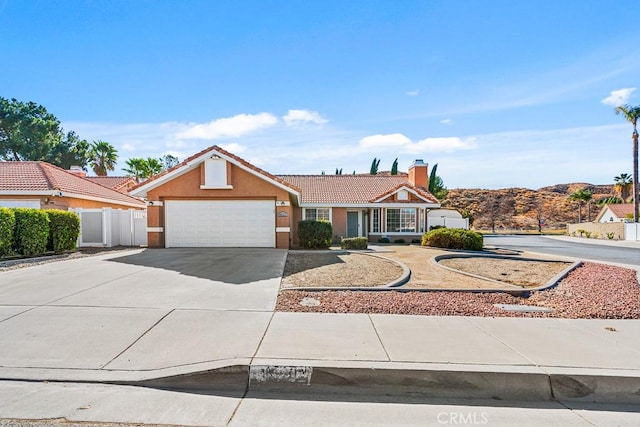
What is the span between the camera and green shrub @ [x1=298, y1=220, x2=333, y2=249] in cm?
1772

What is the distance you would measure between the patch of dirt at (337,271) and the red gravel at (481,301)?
96cm

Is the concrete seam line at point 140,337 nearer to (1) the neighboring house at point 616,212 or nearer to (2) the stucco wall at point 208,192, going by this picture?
(2) the stucco wall at point 208,192

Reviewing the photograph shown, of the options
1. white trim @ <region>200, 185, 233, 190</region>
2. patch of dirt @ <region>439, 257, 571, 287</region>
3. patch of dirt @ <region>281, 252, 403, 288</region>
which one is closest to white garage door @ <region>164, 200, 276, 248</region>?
white trim @ <region>200, 185, 233, 190</region>

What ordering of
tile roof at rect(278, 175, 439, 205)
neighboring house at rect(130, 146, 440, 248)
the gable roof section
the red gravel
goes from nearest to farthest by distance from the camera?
the red gravel < the gable roof section < neighboring house at rect(130, 146, 440, 248) < tile roof at rect(278, 175, 439, 205)

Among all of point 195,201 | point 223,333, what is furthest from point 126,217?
point 223,333

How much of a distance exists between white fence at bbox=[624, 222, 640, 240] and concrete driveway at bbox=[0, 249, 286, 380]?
121 ft

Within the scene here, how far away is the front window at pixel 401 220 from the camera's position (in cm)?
2534

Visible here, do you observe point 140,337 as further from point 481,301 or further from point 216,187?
point 216,187

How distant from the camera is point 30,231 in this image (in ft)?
43.0

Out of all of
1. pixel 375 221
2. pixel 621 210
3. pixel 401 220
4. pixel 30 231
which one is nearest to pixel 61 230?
pixel 30 231

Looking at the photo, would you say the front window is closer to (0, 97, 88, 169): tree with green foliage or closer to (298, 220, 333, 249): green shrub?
(298, 220, 333, 249): green shrub

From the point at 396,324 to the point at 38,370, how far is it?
4.85 m

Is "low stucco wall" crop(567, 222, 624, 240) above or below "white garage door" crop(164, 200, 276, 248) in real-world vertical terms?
below
